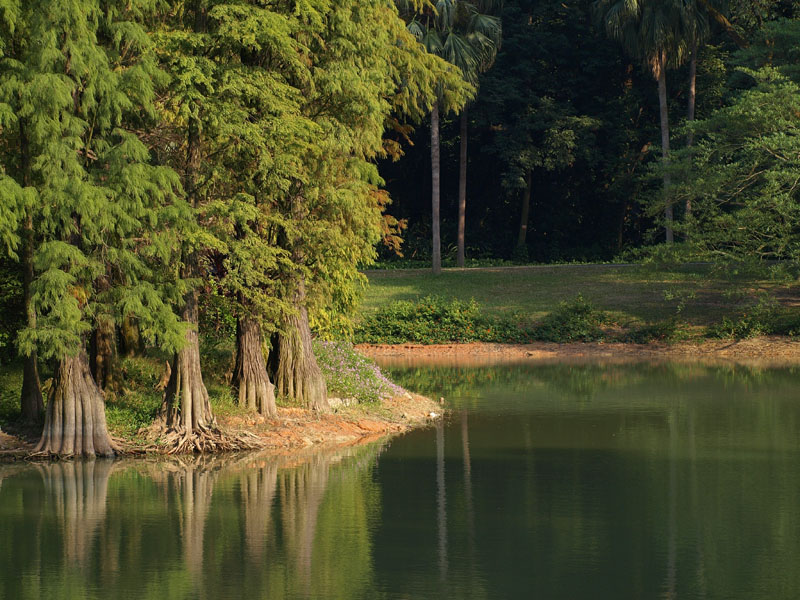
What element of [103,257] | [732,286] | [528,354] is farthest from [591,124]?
[103,257]

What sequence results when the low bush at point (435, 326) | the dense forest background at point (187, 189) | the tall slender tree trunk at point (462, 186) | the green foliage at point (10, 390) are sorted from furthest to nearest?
the tall slender tree trunk at point (462, 186), the low bush at point (435, 326), the green foliage at point (10, 390), the dense forest background at point (187, 189)

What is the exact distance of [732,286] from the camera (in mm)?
45500

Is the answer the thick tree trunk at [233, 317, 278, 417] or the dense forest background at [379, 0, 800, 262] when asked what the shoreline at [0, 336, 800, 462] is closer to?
the thick tree trunk at [233, 317, 278, 417]

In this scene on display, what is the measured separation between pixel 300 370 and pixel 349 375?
2.42 meters

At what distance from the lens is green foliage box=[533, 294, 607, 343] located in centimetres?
4044

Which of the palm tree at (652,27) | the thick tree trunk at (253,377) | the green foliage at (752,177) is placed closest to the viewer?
the thick tree trunk at (253,377)

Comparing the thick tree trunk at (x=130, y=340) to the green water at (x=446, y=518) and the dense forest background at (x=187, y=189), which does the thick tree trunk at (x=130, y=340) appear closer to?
the dense forest background at (x=187, y=189)

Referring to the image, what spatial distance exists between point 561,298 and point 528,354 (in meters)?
7.41

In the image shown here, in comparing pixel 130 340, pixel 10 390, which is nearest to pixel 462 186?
pixel 130 340

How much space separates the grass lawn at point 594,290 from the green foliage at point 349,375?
16.3 metres

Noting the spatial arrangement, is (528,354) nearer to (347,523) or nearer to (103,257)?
(103,257)

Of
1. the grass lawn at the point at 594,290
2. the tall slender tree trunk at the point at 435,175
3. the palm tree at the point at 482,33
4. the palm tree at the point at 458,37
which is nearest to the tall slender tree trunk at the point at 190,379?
the grass lawn at the point at 594,290

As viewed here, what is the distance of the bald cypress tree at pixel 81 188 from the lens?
17.7 metres

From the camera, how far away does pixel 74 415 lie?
18.9 metres
